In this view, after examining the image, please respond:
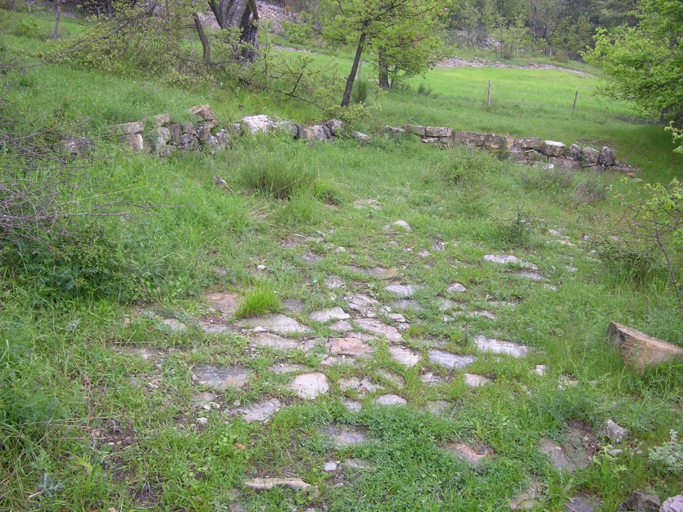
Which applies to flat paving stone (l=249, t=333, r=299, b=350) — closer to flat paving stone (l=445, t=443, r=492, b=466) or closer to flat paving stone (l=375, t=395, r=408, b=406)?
flat paving stone (l=375, t=395, r=408, b=406)

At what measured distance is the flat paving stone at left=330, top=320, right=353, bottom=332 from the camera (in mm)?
3854

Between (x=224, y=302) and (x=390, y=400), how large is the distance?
173 centimetres

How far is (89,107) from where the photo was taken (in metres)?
6.11

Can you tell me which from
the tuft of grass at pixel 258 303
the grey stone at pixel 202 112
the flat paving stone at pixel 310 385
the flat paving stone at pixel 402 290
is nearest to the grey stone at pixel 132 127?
the grey stone at pixel 202 112

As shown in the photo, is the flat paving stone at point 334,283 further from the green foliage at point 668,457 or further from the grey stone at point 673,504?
the grey stone at point 673,504

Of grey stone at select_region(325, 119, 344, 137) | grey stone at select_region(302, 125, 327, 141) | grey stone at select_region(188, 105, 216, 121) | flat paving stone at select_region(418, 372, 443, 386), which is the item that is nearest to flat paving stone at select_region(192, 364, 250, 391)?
flat paving stone at select_region(418, 372, 443, 386)

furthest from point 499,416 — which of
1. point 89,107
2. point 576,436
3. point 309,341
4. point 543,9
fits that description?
point 543,9

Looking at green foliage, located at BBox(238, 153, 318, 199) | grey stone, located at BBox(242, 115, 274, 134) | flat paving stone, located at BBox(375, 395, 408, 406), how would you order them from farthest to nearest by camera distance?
grey stone, located at BBox(242, 115, 274, 134)
green foliage, located at BBox(238, 153, 318, 199)
flat paving stone, located at BBox(375, 395, 408, 406)

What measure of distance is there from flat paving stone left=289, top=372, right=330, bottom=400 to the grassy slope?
0.08 meters

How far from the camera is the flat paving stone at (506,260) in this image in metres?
5.59

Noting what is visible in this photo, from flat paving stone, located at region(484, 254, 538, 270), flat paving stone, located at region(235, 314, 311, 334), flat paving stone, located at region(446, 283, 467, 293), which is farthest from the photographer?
flat paving stone, located at region(484, 254, 538, 270)

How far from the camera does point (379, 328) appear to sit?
3979 millimetres

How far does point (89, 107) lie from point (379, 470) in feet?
19.9

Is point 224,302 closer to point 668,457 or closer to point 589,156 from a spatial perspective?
point 668,457
